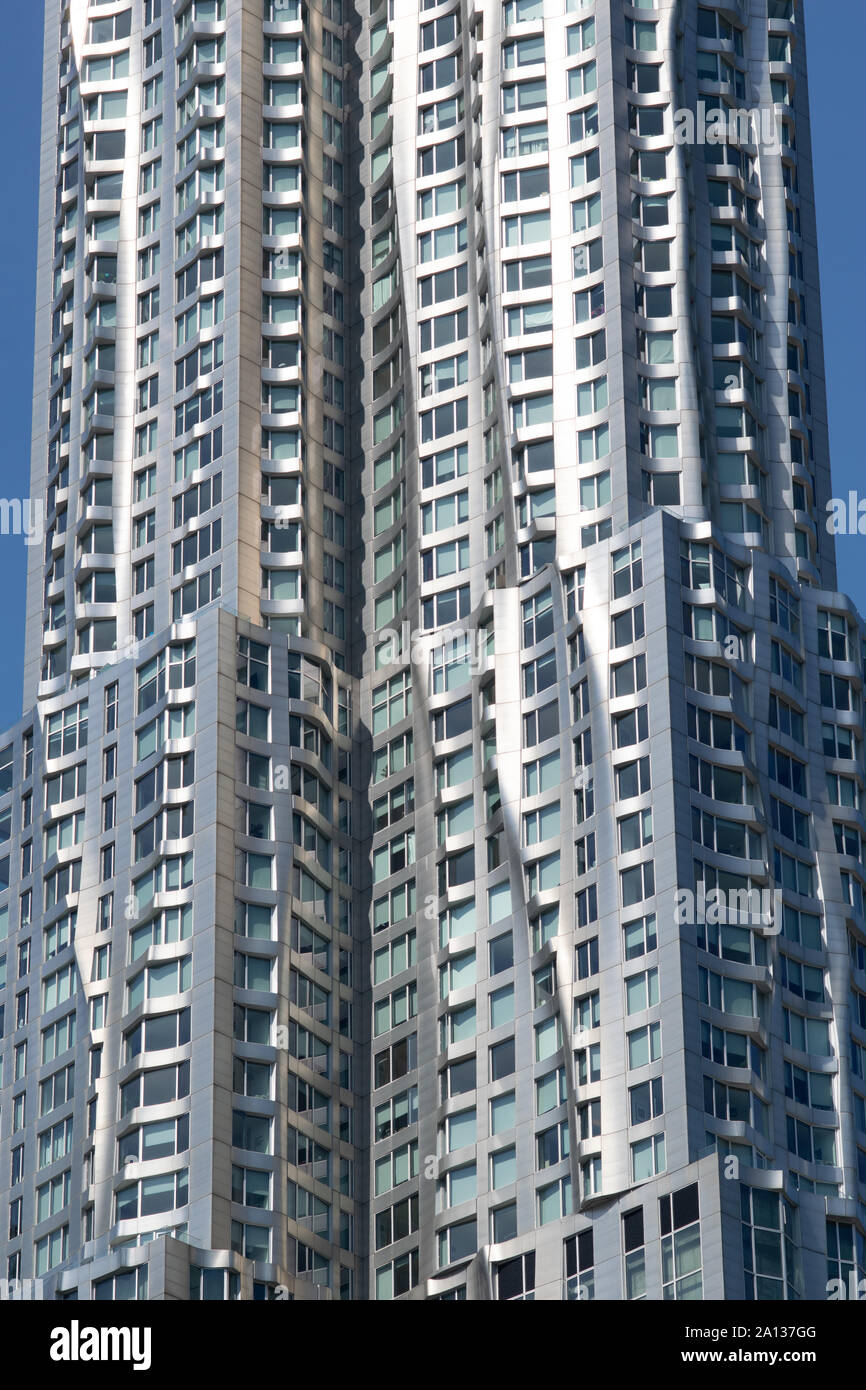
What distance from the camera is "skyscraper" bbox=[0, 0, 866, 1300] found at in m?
146

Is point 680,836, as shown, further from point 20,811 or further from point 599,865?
point 20,811

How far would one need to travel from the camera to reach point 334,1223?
159 meters

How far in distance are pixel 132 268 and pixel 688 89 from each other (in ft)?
127

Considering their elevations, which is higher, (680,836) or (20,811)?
(20,811)

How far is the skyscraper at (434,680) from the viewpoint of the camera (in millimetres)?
146375

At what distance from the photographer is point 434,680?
170875mm

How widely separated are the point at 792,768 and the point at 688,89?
45.9 m
